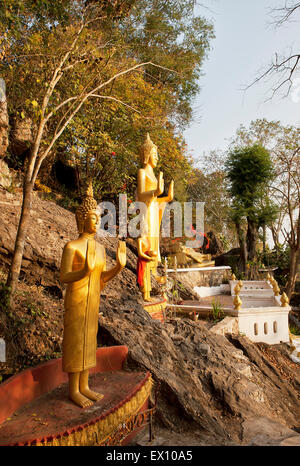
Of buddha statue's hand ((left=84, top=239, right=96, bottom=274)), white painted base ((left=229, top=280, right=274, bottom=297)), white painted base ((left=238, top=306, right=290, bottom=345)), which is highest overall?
buddha statue's hand ((left=84, top=239, right=96, bottom=274))

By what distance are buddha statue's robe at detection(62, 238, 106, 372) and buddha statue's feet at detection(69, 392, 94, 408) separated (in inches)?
10.7

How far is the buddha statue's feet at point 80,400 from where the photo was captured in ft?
9.33

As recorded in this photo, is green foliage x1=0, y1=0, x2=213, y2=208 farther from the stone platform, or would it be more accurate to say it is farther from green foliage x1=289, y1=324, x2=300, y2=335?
green foliage x1=289, y1=324, x2=300, y2=335

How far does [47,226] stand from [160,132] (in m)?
6.80

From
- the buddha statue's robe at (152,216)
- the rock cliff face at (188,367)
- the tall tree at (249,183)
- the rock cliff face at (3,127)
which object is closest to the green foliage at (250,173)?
the tall tree at (249,183)

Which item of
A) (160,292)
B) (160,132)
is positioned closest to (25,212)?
(160,292)

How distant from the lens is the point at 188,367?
471 cm

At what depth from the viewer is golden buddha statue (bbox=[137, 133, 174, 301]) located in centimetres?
695

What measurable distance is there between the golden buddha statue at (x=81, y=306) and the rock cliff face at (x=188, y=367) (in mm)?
1123

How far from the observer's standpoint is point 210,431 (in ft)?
11.7

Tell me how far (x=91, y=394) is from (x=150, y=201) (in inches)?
191

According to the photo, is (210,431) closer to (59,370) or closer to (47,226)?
(59,370)

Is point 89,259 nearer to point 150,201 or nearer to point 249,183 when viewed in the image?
point 150,201

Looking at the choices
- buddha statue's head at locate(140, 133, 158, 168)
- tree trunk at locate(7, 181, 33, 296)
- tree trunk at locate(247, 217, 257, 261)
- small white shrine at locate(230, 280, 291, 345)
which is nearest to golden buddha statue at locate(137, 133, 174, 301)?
buddha statue's head at locate(140, 133, 158, 168)
